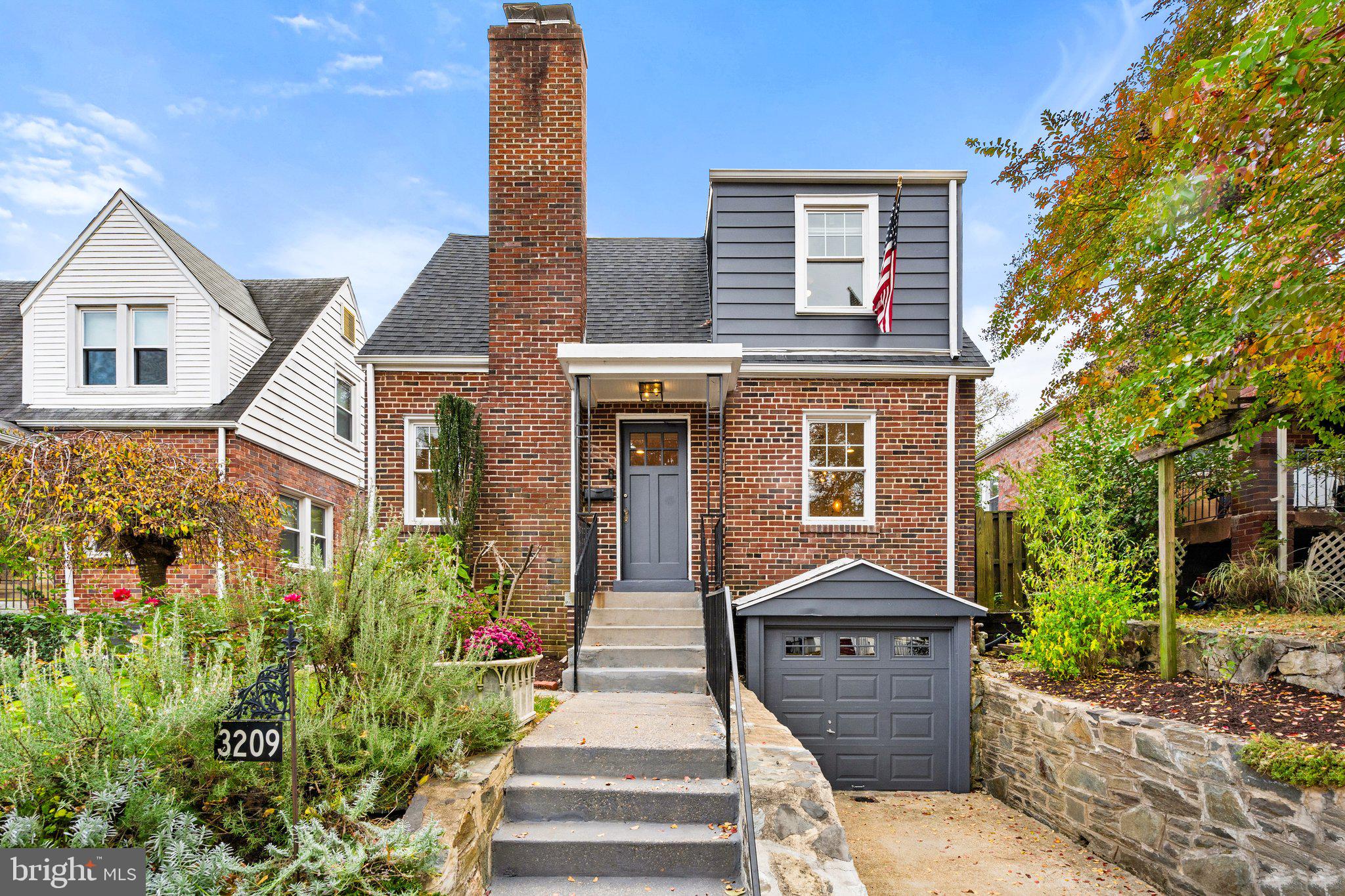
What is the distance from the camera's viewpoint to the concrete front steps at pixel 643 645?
278 inches

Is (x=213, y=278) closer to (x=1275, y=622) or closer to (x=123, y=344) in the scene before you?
(x=123, y=344)

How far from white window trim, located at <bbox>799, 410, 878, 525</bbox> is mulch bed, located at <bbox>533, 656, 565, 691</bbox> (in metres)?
3.37

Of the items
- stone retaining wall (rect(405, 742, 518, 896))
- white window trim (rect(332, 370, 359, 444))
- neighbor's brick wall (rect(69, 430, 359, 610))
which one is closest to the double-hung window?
neighbor's brick wall (rect(69, 430, 359, 610))

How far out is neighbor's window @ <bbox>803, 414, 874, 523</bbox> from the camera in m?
9.18

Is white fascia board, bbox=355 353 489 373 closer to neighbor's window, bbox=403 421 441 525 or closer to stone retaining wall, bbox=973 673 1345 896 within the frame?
neighbor's window, bbox=403 421 441 525

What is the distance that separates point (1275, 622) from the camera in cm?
740

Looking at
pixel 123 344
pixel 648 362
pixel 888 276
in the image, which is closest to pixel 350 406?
pixel 123 344

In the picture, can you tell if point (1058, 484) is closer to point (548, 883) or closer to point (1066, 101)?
point (1066, 101)

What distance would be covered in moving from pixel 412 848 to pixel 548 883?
4.33 ft

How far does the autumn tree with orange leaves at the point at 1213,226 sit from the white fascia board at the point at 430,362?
674cm

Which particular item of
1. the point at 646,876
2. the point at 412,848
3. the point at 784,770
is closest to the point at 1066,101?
the point at 784,770

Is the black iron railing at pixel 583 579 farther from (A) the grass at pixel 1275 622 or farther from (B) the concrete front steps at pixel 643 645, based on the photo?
(A) the grass at pixel 1275 622

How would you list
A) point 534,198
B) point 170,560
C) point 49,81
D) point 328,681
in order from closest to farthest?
point 328,681 < point 170,560 < point 534,198 < point 49,81

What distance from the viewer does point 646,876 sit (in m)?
4.09
